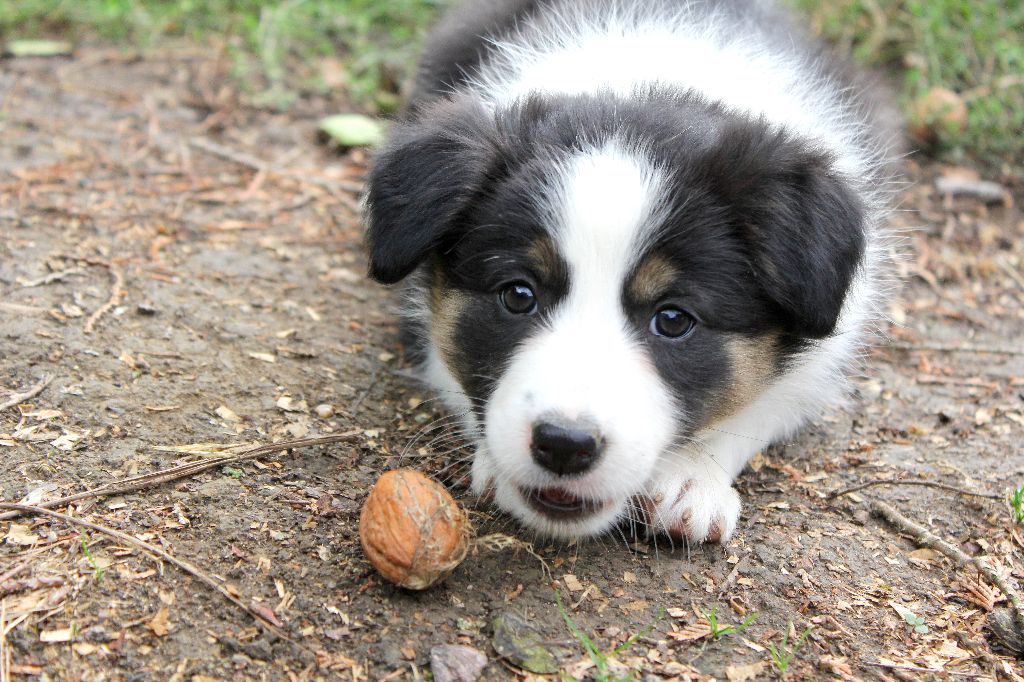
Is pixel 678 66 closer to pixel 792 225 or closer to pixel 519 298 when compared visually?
pixel 792 225

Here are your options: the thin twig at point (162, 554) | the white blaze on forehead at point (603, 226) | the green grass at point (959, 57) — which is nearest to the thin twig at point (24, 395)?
the thin twig at point (162, 554)

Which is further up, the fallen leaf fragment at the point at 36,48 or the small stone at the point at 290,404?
the small stone at the point at 290,404

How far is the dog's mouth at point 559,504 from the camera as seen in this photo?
2.60m

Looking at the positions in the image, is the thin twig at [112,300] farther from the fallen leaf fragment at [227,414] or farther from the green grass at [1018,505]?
the green grass at [1018,505]

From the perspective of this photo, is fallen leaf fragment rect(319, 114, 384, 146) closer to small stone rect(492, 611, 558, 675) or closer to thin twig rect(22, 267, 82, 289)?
thin twig rect(22, 267, 82, 289)

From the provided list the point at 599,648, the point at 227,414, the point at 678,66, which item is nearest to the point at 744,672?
the point at 599,648

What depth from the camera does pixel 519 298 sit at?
107 inches

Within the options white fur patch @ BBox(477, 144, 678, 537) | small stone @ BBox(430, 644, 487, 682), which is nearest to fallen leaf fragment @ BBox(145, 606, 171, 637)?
small stone @ BBox(430, 644, 487, 682)

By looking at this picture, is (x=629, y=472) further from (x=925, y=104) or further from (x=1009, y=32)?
(x=1009, y=32)

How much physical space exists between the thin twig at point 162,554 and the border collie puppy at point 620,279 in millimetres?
661

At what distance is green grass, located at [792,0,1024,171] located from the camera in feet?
17.8

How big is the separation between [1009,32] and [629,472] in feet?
14.3

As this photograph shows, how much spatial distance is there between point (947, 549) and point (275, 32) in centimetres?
446

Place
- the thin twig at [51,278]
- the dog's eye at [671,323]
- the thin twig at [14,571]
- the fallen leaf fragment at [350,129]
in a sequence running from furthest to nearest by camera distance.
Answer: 1. the fallen leaf fragment at [350,129]
2. the thin twig at [51,278]
3. the dog's eye at [671,323]
4. the thin twig at [14,571]
